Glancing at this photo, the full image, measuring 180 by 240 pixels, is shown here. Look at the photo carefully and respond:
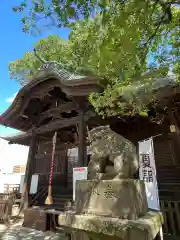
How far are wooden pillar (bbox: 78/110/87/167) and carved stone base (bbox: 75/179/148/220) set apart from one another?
3.50m

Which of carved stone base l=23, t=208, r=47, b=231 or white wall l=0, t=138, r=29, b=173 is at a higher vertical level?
white wall l=0, t=138, r=29, b=173

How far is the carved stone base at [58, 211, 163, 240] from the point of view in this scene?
262cm

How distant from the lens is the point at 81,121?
7.48m

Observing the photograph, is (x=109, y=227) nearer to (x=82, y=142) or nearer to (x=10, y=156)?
(x=82, y=142)

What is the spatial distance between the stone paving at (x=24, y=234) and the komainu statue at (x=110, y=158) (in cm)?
400

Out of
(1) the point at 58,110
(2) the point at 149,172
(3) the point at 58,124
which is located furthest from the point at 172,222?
(1) the point at 58,110

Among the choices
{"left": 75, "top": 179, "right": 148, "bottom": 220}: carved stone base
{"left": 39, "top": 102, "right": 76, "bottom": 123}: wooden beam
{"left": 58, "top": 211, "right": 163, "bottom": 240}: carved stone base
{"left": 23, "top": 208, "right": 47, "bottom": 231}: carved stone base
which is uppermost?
{"left": 39, "top": 102, "right": 76, "bottom": 123}: wooden beam

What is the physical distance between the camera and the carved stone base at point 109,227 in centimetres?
262

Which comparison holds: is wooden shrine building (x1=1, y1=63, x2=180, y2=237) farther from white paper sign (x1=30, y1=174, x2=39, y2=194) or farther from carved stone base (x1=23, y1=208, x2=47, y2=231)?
carved stone base (x1=23, y1=208, x2=47, y2=231)

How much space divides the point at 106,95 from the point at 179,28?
2389 mm

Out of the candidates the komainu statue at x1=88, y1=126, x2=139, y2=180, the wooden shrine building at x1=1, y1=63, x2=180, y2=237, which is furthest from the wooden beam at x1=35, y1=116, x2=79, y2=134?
the komainu statue at x1=88, y1=126, x2=139, y2=180

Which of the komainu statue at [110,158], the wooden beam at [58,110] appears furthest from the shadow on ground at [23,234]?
the wooden beam at [58,110]

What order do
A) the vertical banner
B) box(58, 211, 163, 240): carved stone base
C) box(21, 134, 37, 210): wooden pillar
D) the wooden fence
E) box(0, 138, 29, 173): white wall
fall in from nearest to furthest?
box(58, 211, 163, 240): carved stone base
the vertical banner
the wooden fence
box(21, 134, 37, 210): wooden pillar
box(0, 138, 29, 173): white wall

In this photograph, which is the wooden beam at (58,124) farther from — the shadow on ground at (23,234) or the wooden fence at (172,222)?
the wooden fence at (172,222)
